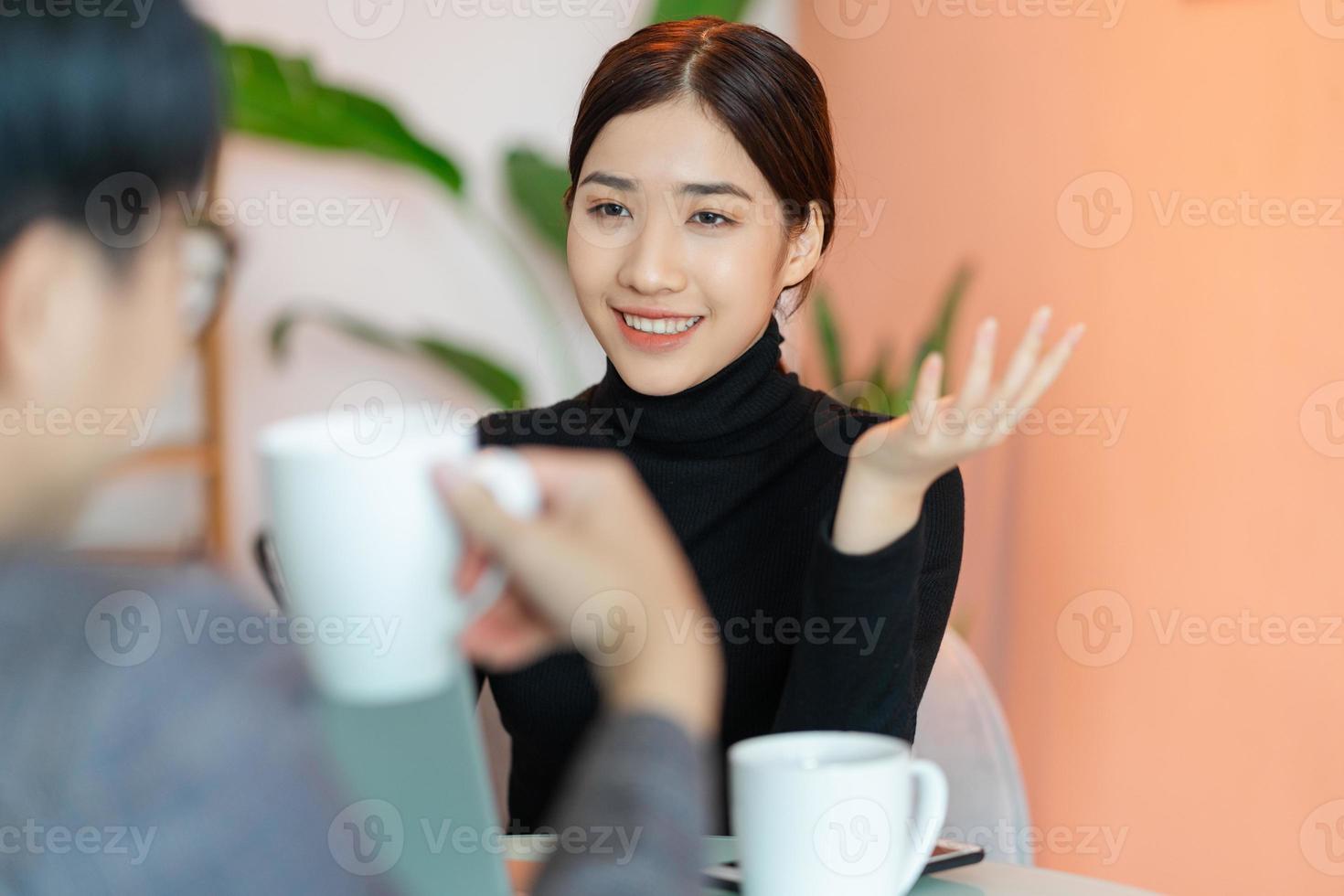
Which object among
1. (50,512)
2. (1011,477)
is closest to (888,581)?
(50,512)

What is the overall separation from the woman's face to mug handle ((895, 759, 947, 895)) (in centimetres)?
60

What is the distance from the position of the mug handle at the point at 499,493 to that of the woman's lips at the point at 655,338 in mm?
887

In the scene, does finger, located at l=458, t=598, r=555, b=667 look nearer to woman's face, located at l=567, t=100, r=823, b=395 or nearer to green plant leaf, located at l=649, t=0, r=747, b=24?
woman's face, located at l=567, t=100, r=823, b=395

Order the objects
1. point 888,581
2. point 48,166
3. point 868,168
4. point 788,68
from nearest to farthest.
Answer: point 48,166
point 888,581
point 788,68
point 868,168

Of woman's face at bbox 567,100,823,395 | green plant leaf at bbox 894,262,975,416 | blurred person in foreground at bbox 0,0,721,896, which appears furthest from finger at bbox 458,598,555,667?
green plant leaf at bbox 894,262,975,416

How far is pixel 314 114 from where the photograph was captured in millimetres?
2477

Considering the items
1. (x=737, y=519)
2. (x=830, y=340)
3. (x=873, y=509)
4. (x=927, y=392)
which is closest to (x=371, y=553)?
(x=927, y=392)

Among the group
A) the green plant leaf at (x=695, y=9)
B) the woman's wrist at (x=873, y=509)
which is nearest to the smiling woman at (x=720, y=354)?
the woman's wrist at (x=873, y=509)

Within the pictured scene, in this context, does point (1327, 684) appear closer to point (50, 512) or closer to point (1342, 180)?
point (1342, 180)

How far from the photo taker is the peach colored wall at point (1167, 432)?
5.28 ft

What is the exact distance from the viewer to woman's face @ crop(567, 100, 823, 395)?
4.13 ft

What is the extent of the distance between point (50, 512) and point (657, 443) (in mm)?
1016

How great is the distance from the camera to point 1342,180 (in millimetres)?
1543

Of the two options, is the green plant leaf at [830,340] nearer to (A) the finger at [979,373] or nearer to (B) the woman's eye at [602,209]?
(B) the woman's eye at [602,209]
